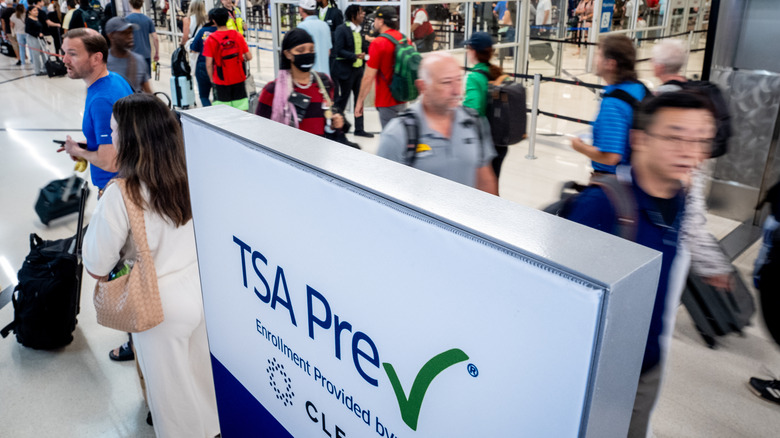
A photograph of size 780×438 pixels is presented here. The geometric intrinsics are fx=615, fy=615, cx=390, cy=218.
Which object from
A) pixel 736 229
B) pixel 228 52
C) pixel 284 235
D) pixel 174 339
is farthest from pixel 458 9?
pixel 284 235

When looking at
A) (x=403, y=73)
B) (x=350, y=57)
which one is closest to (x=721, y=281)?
(x=403, y=73)

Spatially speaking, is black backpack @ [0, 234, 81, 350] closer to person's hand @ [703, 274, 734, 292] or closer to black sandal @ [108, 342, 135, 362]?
black sandal @ [108, 342, 135, 362]

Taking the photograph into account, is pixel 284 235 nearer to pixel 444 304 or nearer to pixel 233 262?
pixel 233 262

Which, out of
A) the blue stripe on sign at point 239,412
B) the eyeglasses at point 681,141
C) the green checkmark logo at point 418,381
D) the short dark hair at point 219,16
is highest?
the short dark hair at point 219,16

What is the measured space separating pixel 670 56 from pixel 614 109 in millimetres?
799

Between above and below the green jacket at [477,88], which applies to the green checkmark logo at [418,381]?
below

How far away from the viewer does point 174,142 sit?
8.05ft

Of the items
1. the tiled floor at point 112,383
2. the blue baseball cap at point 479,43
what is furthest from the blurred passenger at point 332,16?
the blue baseball cap at point 479,43

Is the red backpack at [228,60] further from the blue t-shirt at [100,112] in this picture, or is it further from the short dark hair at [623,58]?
the short dark hair at [623,58]

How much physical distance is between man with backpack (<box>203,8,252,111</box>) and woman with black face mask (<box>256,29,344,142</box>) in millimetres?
2871

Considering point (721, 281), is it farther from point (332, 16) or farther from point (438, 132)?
point (332, 16)

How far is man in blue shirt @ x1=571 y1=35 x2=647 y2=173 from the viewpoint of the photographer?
10.8 ft

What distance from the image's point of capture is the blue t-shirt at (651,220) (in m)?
1.81

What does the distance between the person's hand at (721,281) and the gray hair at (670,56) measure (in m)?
2.03
